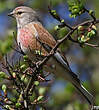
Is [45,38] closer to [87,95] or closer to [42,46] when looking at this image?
[42,46]

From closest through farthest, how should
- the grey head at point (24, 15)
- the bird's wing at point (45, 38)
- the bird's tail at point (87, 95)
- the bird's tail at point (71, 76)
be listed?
1. the bird's tail at point (87, 95)
2. the bird's tail at point (71, 76)
3. the bird's wing at point (45, 38)
4. the grey head at point (24, 15)

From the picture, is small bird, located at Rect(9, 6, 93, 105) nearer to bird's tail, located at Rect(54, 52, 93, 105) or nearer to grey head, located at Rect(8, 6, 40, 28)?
bird's tail, located at Rect(54, 52, 93, 105)

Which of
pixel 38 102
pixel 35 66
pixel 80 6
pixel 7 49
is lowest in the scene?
pixel 38 102

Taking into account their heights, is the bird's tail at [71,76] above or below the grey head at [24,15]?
below

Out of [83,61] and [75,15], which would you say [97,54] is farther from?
[75,15]

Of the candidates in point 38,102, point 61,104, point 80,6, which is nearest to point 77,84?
point 38,102

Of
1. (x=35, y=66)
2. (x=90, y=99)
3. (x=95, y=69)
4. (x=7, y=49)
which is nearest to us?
(x=7, y=49)

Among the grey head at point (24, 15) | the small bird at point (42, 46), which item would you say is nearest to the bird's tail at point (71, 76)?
the small bird at point (42, 46)

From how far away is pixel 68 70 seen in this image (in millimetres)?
5961

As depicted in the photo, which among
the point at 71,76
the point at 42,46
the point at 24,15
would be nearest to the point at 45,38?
the point at 42,46

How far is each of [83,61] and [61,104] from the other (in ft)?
5.85

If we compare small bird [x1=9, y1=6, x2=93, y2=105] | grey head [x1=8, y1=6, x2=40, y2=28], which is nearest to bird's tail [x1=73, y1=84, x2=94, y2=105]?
small bird [x1=9, y1=6, x2=93, y2=105]

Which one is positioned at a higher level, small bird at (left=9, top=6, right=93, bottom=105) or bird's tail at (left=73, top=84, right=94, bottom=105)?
small bird at (left=9, top=6, right=93, bottom=105)

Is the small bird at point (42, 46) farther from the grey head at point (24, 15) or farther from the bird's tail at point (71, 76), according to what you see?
the grey head at point (24, 15)
